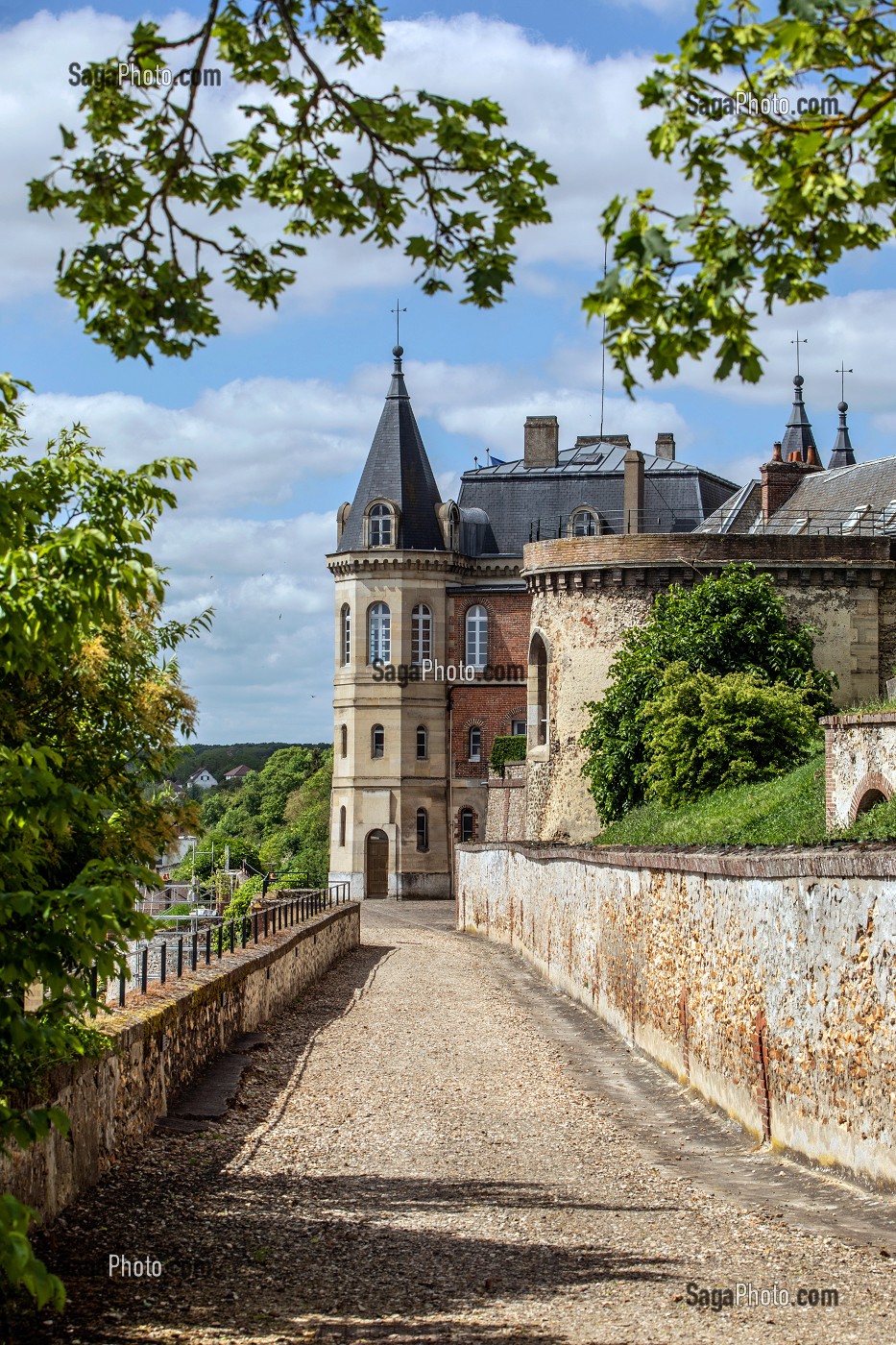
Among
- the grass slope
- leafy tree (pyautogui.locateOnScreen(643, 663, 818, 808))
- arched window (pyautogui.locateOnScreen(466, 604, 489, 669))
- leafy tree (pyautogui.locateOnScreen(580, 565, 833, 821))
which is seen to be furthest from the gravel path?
arched window (pyautogui.locateOnScreen(466, 604, 489, 669))

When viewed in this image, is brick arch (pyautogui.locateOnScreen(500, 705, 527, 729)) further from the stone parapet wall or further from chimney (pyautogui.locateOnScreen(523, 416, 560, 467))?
the stone parapet wall

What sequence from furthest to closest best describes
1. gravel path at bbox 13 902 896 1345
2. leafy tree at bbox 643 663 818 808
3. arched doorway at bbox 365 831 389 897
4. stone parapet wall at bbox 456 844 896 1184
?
arched doorway at bbox 365 831 389 897 → leafy tree at bbox 643 663 818 808 → stone parapet wall at bbox 456 844 896 1184 → gravel path at bbox 13 902 896 1345

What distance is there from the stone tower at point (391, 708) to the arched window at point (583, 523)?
493 centimetres

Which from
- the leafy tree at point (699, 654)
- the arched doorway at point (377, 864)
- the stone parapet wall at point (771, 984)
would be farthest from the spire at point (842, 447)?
the stone parapet wall at point (771, 984)

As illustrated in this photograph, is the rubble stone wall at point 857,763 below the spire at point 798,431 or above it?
below

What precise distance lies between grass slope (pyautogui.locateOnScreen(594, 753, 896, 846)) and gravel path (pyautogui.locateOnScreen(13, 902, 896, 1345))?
617 centimetres

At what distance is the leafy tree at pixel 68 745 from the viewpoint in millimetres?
6219

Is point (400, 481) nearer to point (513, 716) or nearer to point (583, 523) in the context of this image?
point (583, 523)

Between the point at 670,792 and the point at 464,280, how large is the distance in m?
24.9

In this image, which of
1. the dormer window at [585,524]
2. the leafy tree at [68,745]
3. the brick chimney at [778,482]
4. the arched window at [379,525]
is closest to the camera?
the leafy tree at [68,745]

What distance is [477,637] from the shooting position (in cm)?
6438

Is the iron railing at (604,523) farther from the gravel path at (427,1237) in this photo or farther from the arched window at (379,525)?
the gravel path at (427,1237)

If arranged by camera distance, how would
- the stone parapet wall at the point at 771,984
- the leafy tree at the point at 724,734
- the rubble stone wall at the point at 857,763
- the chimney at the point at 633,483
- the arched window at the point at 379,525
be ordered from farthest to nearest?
the arched window at the point at 379,525 → the chimney at the point at 633,483 → the leafy tree at the point at 724,734 → the rubble stone wall at the point at 857,763 → the stone parapet wall at the point at 771,984

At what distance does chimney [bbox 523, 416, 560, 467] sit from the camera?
67750 millimetres
